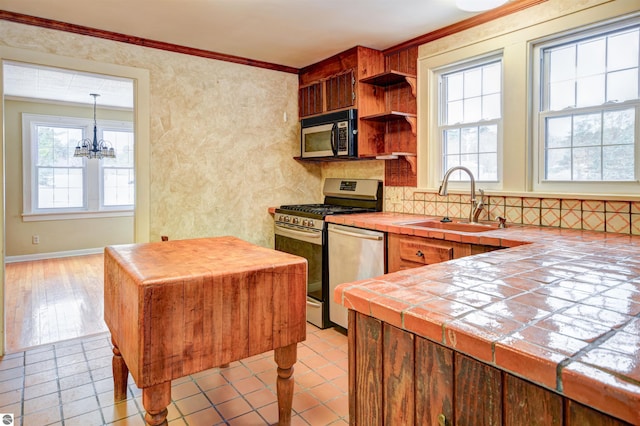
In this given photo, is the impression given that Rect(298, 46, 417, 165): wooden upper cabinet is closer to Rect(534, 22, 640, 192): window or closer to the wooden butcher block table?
Rect(534, 22, 640, 192): window

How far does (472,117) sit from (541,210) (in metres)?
0.90

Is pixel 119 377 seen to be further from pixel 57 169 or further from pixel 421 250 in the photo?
pixel 57 169

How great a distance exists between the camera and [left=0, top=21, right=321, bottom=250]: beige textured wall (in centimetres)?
333

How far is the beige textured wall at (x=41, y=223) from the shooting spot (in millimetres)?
5973

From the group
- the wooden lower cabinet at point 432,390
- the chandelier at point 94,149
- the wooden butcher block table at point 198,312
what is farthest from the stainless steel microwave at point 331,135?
the chandelier at point 94,149

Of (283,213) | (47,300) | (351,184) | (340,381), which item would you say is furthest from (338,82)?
(47,300)

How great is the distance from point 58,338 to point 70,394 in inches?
39.7

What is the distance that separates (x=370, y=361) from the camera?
39.7 inches

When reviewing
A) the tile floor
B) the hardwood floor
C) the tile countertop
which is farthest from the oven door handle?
the tile countertop

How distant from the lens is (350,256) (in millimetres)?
3061

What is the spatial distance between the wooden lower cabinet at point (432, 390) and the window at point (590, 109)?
6.72ft

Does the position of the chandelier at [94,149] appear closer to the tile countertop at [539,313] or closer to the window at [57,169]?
the window at [57,169]

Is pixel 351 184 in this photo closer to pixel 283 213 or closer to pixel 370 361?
pixel 283 213

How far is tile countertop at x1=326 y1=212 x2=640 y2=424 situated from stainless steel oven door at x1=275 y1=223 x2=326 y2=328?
1.95m
